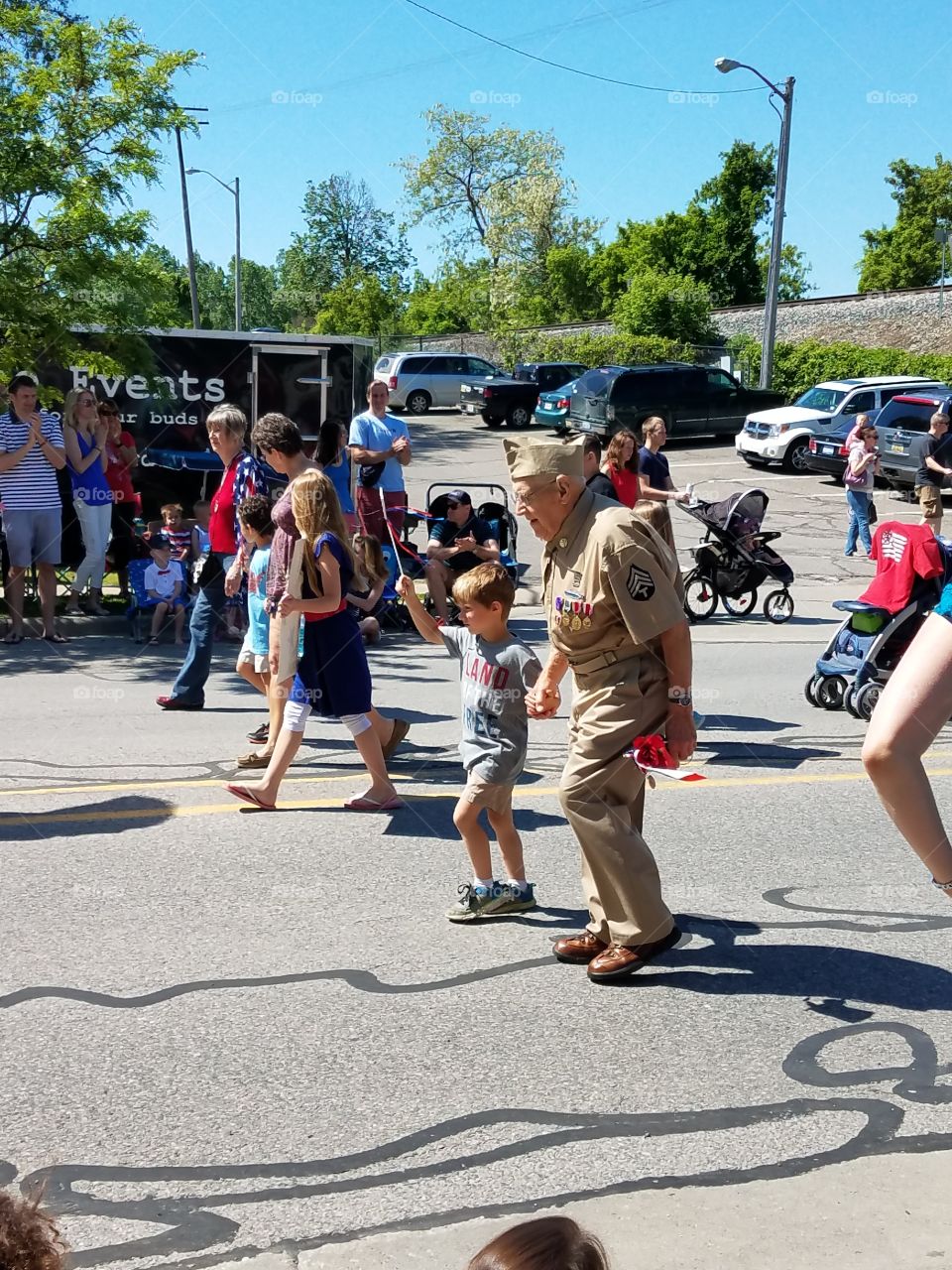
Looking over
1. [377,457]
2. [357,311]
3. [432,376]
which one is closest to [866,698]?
[377,457]

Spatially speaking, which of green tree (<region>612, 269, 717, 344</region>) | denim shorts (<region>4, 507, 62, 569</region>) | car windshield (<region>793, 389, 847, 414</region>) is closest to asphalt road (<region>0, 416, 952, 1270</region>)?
denim shorts (<region>4, 507, 62, 569</region>)

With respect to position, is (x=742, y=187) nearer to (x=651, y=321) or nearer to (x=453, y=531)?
(x=651, y=321)

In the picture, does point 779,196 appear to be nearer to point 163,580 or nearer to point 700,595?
point 700,595

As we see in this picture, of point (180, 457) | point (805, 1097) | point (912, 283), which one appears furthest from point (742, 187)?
point (805, 1097)

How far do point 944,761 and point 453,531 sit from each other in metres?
4.33

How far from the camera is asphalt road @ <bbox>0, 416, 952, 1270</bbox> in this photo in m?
3.53

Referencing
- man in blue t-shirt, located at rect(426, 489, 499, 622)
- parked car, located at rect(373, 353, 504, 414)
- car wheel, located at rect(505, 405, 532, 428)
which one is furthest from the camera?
parked car, located at rect(373, 353, 504, 414)

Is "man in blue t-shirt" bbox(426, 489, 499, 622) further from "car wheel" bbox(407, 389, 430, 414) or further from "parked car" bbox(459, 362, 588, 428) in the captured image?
"car wheel" bbox(407, 389, 430, 414)

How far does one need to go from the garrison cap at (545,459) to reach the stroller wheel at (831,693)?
5451 mm

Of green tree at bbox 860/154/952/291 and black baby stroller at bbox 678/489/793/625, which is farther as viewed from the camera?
green tree at bbox 860/154/952/291

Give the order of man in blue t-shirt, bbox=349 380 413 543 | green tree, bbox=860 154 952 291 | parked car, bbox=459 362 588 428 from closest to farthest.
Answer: man in blue t-shirt, bbox=349 380 413 543 < parked car, bbox=459 362 588 428 < green tree, bbox=860 154 952 291

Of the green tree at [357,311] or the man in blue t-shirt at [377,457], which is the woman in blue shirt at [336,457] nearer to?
the man in blue t-shirt at [377,457]

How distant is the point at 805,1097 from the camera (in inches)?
164

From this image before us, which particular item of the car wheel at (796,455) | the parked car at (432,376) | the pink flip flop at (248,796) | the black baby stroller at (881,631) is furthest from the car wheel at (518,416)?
the pink flip flop at (248,796)
